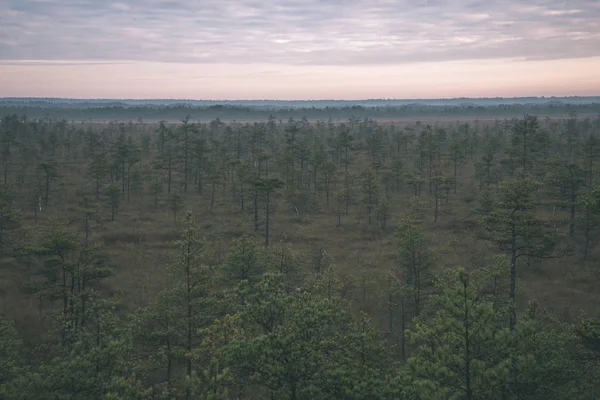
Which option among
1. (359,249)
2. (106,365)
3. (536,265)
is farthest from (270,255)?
(536,265)

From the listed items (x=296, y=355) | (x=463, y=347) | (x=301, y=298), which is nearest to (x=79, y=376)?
(x=296, y=355)

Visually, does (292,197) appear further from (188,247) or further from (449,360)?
(449,360)

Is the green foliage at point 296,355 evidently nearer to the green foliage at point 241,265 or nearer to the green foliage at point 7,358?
the green foliage at point 7,358

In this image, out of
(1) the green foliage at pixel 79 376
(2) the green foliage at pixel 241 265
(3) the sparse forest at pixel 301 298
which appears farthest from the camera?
(2) the green foliage at pixel 241 265

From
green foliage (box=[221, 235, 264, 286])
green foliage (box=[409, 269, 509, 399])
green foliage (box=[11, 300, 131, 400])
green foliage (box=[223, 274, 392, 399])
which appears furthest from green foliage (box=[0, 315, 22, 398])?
green foliage (box=[409, 269, 509, 399])

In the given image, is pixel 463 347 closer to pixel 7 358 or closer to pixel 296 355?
pixel 296 355

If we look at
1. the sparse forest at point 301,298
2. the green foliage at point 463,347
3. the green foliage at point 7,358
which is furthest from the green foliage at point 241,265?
the green foliage at point 463,347

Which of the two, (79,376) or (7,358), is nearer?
(79,376)

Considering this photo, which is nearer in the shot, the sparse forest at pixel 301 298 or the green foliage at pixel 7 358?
the green foliage at pixel 7 358
